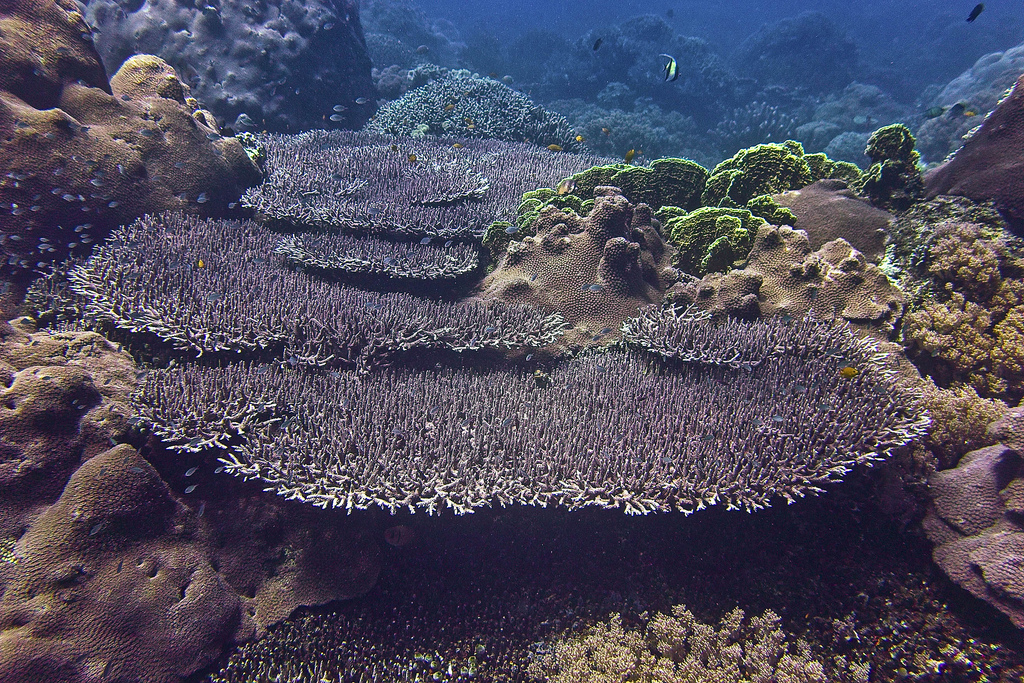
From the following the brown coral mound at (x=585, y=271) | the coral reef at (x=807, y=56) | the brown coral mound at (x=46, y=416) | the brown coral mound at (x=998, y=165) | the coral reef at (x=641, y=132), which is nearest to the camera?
the brown coral mound at (x=46, y=416)

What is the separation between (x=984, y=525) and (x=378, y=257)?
5.88 m

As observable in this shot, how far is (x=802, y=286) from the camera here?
477 centimetres

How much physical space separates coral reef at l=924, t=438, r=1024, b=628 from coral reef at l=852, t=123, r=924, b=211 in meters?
3.36

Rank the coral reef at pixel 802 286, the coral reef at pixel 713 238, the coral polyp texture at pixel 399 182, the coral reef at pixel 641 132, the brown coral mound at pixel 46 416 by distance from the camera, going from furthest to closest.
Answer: the coral reef at pixel 641 132
the coral polyp texture at pixel 399 182
the coral reef at pixel 713 238
the coral reef at pixel 802 286
the brown coral mound at pixel 46 416

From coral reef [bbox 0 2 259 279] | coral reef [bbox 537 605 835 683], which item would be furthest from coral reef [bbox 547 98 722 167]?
coral reef [bbox 537 605 835 683]

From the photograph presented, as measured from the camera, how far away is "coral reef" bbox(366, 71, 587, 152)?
10.8m

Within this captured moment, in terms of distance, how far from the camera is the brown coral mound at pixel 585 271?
5082mm

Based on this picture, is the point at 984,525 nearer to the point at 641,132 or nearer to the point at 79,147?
the point at 79,147

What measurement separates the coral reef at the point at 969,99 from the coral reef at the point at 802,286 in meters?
14.0

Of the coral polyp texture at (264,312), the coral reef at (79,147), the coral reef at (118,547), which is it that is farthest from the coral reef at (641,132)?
the coral reef at (118,547)

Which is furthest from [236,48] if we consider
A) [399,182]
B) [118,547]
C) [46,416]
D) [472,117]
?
[118,547]

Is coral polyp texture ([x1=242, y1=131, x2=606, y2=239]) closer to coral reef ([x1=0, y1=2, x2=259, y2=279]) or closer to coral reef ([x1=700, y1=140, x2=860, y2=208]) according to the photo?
coral reef ([x1=0, y1=2, x2=259, y2=279])

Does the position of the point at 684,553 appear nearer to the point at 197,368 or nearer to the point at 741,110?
the point at 197,368

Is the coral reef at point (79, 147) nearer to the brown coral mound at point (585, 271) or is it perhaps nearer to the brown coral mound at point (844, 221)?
the brown coral mound at point (585, 271)
